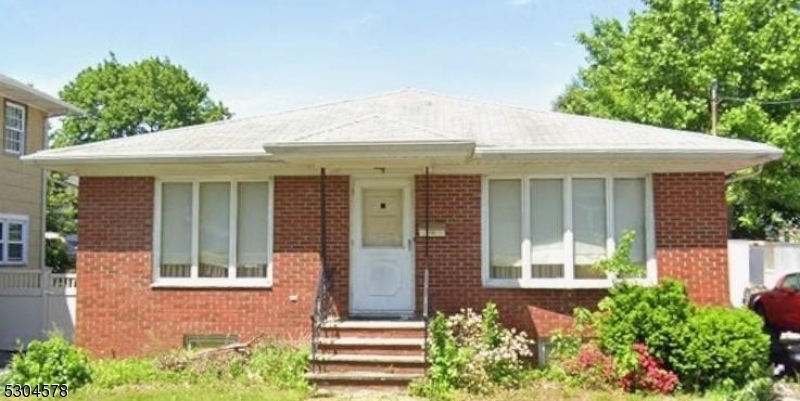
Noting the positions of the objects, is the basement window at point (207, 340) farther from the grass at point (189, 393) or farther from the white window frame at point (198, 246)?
the grass at point (189, 393)

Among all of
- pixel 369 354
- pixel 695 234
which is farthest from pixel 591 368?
pixel 369 354

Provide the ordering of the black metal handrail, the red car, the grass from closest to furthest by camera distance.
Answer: the grass < the black metal handrail < the red car

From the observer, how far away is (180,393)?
8.96 meters

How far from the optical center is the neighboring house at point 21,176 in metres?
16.8

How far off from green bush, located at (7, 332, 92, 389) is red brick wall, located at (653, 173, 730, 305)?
8346mm

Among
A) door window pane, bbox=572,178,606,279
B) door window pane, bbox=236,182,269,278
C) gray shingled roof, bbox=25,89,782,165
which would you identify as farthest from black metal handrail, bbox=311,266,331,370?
door window pane, bbox=572,178,606,279

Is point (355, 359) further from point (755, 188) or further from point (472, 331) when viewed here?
point (755, 188)

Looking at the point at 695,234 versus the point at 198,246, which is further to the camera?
the point at 198,246

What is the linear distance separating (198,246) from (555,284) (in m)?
5.54

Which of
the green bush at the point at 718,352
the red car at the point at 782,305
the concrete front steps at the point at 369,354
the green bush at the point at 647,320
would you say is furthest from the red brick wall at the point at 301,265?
the red car at the point at 782,305

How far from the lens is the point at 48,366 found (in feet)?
30.5

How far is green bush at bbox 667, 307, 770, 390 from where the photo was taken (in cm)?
912

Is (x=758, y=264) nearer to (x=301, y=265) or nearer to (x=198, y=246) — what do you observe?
(x=301, y=265)

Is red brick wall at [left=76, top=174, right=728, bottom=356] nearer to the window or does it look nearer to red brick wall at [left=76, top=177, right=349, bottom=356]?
red brick wall at [left=76, top=177, right=349, bottom=356]
